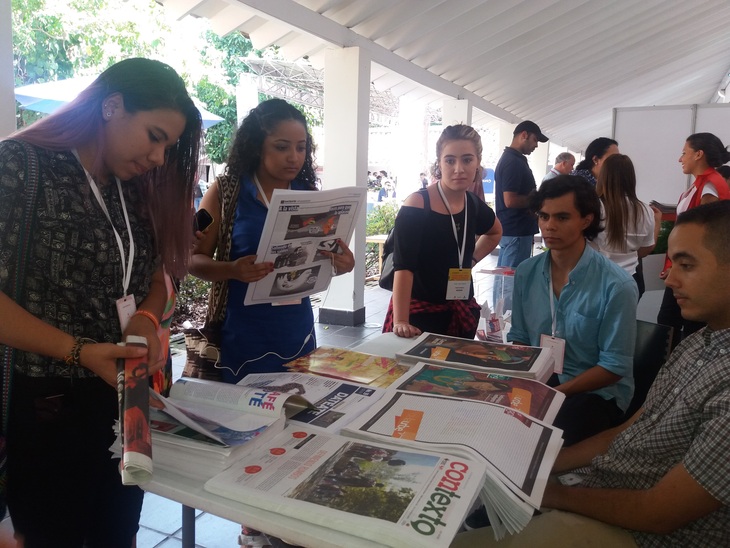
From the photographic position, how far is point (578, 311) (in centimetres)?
179

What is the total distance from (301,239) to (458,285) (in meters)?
0.73

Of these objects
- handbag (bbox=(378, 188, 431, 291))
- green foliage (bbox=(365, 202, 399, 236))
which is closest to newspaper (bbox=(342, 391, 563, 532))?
handbag (bbox=(378, 188, 431, 291))

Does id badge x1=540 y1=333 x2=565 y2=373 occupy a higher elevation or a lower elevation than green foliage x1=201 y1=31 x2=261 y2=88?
lower

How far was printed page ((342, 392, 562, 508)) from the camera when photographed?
88 cm

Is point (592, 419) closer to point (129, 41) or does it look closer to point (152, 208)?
point (152, 208)

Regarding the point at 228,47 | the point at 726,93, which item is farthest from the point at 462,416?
the point at 726,93

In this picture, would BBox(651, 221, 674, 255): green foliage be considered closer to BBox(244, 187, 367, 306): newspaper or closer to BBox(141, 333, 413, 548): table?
BBox(244, 187, 367, 306): newspaper

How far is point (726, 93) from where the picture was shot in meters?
14.1

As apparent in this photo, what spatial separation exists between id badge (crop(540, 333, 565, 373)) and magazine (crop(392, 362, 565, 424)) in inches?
17.9

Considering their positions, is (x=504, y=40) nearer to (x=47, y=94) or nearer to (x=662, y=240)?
(x=662, y=240)

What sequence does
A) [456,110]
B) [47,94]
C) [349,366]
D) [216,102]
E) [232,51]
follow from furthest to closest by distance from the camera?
[216,102] → [232,51] → [456,110] → [47,94] → [349,366]

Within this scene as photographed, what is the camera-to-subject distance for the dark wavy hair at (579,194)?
1.93 m

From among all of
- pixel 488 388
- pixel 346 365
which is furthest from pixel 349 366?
pixel 488 388

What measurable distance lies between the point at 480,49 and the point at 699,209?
17.2ft
